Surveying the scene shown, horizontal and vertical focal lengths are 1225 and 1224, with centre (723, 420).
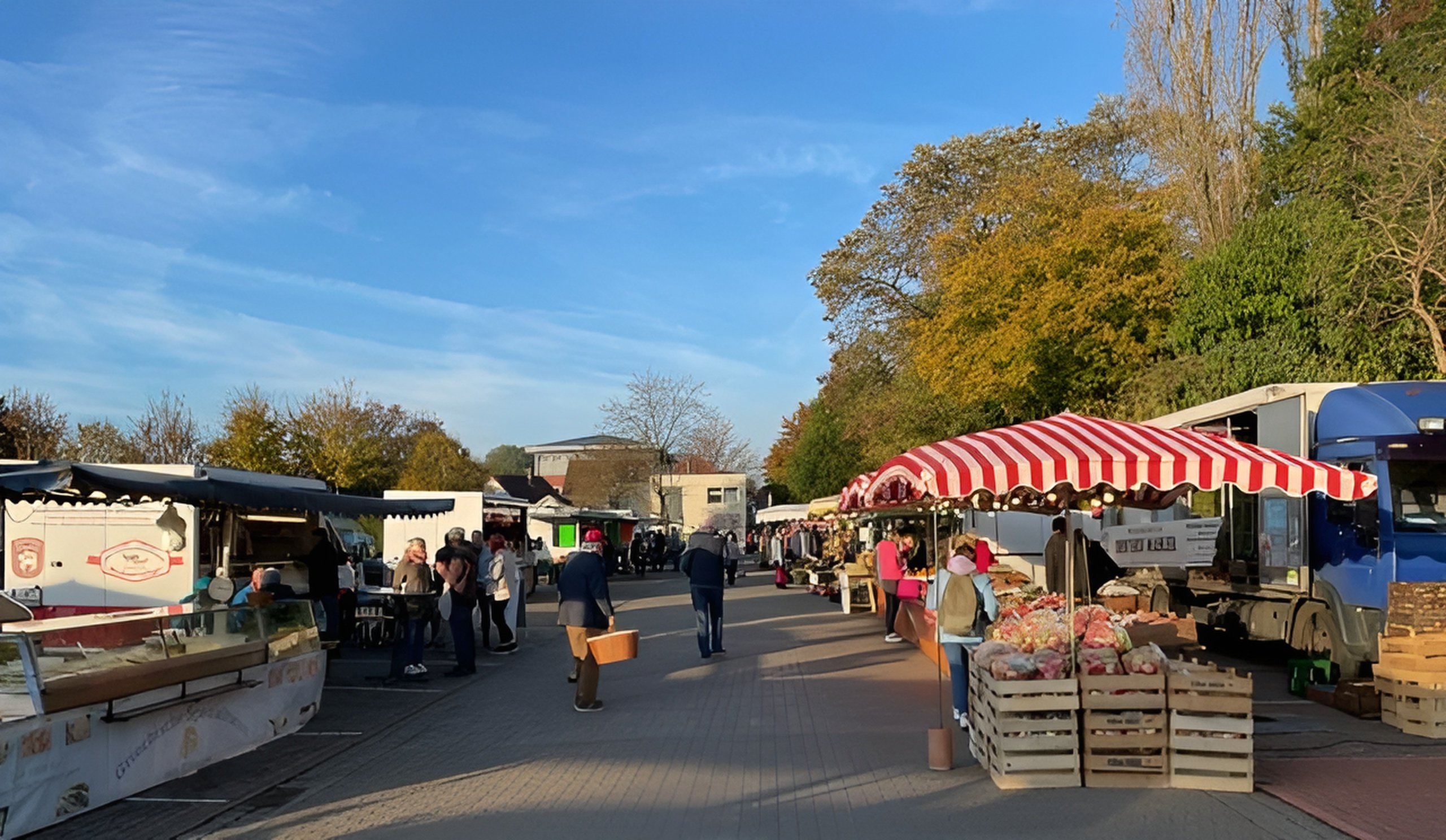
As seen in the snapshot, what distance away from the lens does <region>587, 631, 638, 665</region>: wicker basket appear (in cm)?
1148

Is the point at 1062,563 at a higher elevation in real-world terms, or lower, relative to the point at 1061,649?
higher

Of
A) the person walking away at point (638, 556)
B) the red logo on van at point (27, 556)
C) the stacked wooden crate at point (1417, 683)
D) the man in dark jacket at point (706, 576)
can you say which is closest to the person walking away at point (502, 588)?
the man in dark jacket at point (706, 576)

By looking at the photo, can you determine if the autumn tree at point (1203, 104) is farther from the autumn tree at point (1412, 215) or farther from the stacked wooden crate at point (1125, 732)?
the stacked wooden crate at point (1125, 732)

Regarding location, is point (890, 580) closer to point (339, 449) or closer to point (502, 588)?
point (502, 588)

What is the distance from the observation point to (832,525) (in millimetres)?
40000

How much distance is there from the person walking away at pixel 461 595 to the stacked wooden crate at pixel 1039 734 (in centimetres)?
853

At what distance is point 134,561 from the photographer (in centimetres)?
1616

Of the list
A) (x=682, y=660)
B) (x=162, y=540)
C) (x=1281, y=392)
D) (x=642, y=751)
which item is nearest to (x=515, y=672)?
(x=682, y=660)

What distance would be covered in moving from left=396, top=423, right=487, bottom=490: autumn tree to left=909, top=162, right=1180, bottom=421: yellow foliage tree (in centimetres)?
3435

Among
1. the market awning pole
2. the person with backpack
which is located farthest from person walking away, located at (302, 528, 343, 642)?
the market awning pole

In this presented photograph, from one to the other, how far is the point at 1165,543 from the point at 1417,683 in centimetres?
741

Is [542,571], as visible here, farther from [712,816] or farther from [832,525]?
[712,816]

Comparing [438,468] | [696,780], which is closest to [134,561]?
[696,780]

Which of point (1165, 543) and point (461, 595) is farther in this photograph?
point (1165, 543)
